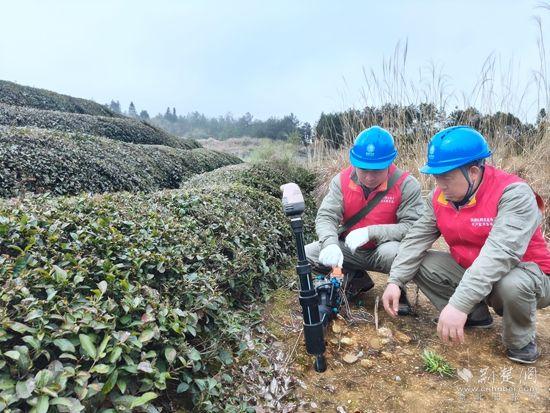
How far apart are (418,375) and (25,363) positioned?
183 cm

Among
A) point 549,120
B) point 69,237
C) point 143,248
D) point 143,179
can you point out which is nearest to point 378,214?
point 143,248

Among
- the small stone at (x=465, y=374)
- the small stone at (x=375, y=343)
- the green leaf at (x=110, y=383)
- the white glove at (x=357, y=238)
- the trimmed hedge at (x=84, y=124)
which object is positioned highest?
the trimmed hedge at (x=84, y=124)

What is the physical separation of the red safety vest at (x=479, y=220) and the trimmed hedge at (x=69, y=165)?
3.82 metres

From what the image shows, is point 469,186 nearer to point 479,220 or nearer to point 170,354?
point 479,220

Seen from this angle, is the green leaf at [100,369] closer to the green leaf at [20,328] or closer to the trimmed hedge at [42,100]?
the green leaf at [20,328]

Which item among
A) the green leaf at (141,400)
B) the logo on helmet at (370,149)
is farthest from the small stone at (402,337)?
the green leaf at (141,400)

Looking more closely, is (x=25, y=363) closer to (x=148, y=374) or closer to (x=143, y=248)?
(x=148, y=374)

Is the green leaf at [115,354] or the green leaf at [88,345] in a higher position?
the green leaf at [88,345]

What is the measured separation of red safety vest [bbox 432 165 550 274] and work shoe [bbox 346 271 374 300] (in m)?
0.83

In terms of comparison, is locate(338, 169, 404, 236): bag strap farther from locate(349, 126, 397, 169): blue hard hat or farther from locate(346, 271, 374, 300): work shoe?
locate(346, 271, 374, 300): work shoe

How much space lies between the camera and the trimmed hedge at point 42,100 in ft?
32.1

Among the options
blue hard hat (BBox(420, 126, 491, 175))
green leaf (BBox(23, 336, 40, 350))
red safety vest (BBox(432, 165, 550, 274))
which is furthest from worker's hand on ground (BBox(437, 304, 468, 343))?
green leaf (BBox(23, 336, 40, 350))

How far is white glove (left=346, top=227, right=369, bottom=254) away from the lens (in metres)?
2.80

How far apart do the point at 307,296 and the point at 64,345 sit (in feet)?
3.76
